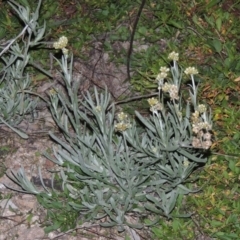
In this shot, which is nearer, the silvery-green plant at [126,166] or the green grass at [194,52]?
the silvery-green plant at [126,166]

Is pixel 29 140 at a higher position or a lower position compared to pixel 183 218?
higher

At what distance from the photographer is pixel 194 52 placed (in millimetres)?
4605

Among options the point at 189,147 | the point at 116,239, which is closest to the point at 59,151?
the point at 116,239

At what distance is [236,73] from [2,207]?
5.85 feet

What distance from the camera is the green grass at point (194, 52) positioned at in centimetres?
375

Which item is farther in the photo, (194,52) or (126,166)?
(194,52)

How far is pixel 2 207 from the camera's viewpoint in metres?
3.88

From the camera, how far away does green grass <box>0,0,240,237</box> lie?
148 inches

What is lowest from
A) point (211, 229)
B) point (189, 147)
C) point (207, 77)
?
point (211, 229)

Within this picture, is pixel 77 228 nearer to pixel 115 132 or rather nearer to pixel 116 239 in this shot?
pixel 116 239

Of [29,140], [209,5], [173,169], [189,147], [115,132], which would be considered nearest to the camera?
[189,147]

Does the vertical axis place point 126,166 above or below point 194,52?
above

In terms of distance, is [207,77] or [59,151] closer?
[59,151]

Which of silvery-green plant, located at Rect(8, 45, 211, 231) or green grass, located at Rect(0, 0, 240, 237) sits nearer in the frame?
silvery-green plant, located at Rect(8, 45, 211, 231)
